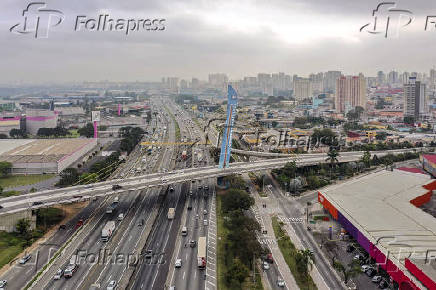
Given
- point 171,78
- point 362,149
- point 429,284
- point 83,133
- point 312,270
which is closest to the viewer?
point 429,284

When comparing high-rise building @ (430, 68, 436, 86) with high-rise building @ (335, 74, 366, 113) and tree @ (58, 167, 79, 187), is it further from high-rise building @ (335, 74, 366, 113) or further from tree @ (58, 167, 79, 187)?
tree @ (58, 167, 79, 187)

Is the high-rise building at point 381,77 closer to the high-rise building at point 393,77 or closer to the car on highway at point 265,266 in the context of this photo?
the high-rise building at point 393,77

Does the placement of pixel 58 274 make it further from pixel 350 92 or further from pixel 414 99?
pixel 350 92

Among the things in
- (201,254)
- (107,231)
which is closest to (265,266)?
(201,254)

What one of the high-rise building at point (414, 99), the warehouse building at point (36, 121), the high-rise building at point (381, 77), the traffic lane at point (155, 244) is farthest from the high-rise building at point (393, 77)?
the traffic lane at point (155, 244)

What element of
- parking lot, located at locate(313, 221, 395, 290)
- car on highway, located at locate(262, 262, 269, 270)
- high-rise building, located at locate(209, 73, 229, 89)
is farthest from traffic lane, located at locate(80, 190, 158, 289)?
high-rise building, located at locate(209, 73, 229, 89)

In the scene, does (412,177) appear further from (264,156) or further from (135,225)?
(135,225)

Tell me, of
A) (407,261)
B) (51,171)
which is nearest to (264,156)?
(51,171)
